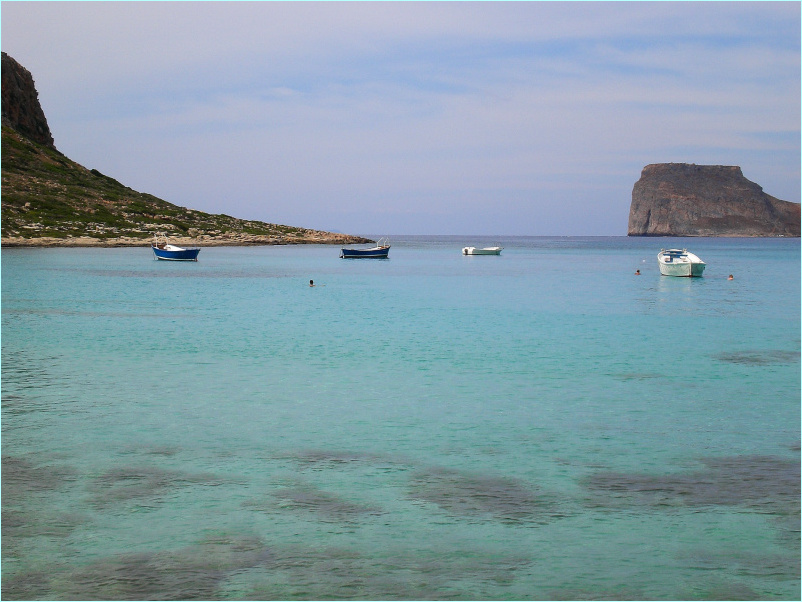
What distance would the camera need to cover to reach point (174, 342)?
31266mm

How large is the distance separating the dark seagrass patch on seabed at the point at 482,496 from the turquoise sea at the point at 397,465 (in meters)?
0.06

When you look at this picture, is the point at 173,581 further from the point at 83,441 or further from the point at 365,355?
the point at 365,355

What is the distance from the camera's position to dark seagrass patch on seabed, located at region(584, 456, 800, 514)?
12836mm

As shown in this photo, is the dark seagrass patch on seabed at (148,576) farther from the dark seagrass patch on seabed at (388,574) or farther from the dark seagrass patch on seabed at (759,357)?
the dark seagrass patch on seabed at (759,357)

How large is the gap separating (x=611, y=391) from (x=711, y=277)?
209 ft

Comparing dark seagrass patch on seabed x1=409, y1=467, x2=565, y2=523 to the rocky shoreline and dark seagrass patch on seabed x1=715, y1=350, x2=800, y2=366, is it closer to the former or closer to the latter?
dark seagrass patch on seabed x1=715, y1=350, x2=800, y2=366

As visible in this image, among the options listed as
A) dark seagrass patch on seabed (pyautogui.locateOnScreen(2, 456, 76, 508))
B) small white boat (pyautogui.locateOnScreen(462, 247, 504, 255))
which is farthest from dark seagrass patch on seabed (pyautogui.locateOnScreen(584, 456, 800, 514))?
small white boat (pyautogui.locateOnScreen(462, 247, 504, 255))

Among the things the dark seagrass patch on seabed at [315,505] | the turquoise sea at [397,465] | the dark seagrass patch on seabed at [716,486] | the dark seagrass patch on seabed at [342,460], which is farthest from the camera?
the dark seagrass patch on seabed at [342,460]

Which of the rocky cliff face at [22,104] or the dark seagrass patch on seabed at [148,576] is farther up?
the rocky cliff face at [22,104]

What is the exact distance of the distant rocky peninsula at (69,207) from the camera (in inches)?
5413

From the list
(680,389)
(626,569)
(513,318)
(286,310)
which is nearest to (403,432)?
(626,569)

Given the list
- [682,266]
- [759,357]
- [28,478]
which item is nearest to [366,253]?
[682,266]

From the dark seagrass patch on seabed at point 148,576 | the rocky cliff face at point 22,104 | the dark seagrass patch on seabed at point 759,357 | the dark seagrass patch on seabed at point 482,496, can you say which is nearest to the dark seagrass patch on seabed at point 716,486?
the dark seagrass patch on seabed at point 482,496

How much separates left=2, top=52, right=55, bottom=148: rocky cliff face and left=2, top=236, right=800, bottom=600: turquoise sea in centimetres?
17095
